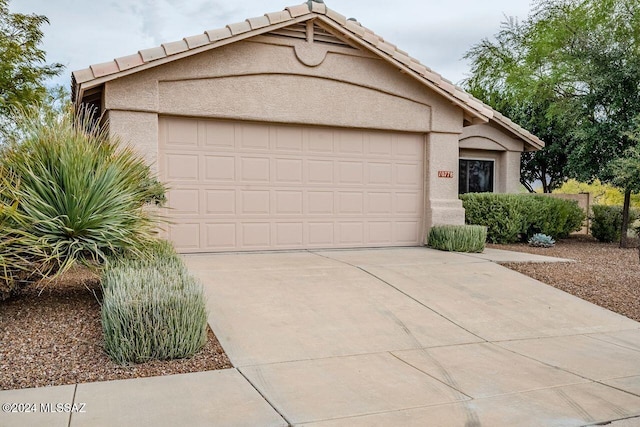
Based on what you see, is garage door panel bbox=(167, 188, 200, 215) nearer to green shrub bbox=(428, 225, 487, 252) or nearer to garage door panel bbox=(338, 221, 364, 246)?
garage door panel bbox=(338, 221, 364, 246)

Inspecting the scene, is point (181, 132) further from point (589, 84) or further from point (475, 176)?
point (589, 84)

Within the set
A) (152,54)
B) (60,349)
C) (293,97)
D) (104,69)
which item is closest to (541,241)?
(293,97)

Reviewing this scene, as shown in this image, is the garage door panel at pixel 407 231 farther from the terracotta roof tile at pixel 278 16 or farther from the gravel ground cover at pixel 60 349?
the gravel ground cover at pixel 60 349

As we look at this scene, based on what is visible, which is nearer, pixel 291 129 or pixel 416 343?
pixel 416 343

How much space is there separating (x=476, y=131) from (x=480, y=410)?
45.1ft

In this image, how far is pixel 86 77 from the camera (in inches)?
378

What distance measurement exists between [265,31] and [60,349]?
288 inches

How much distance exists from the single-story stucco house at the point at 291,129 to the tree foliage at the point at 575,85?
525cm

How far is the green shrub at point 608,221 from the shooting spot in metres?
17.3

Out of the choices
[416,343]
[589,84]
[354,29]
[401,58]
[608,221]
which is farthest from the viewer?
[608,221]

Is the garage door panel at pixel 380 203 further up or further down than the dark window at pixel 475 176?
further down

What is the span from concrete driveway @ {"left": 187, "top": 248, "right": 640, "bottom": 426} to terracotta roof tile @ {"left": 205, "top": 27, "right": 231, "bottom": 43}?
161 inches

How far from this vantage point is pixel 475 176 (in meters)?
18.0

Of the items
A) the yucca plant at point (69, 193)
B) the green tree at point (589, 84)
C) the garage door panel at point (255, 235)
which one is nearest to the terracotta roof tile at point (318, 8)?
the garage door panel at point (255, 235)
